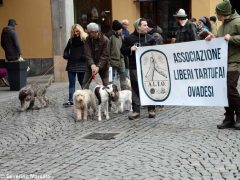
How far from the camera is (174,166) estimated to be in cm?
645

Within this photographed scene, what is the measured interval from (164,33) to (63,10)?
598 cm

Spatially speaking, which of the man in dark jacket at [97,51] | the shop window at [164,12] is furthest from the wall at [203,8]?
the man in dark jacket at [97,51]

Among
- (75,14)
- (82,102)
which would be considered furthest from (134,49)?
(75,14)

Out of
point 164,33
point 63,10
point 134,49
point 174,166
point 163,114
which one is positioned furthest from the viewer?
point 164,33

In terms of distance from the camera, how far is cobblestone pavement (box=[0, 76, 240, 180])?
6305 millimetres

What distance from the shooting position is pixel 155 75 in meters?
9.47

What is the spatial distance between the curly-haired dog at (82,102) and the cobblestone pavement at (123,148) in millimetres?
200

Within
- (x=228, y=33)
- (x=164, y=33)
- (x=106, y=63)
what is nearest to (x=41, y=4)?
(x=164, y=33)

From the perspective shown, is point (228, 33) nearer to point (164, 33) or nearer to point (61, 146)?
point (61, 146)

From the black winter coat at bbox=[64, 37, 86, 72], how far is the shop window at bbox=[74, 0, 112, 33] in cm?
954

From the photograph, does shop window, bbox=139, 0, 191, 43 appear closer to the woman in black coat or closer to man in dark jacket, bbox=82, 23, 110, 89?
the woman in black coat

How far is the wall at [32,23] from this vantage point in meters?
20.4

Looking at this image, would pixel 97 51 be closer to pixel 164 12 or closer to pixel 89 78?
pixel 89 78

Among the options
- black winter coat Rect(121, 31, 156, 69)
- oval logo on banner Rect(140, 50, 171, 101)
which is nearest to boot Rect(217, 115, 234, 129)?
oval logo on banner Rect(140, 50, 171, 101)
